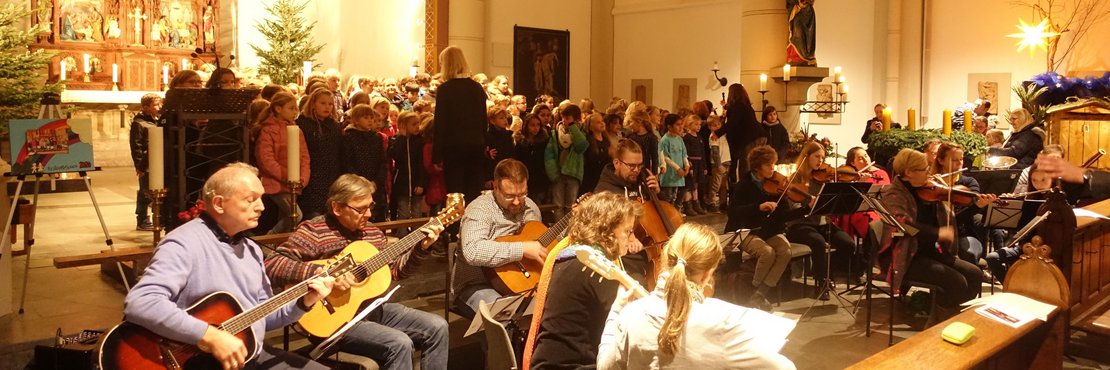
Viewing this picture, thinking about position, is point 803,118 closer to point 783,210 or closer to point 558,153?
point 558,153

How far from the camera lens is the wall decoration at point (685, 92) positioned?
1714cm

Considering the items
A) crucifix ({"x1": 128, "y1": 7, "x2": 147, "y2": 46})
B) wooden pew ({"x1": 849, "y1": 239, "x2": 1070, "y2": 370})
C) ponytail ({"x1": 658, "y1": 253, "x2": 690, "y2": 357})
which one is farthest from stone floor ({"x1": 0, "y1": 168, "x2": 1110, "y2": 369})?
crucifix ({"x1": 128, "y1": 7, "x2": 147, "y2": 46})

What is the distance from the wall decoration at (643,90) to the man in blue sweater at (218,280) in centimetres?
1449

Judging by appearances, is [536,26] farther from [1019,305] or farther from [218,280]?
[218,280]

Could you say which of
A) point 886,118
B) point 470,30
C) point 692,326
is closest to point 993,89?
point 886,118

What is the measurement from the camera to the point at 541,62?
1662 centimetres

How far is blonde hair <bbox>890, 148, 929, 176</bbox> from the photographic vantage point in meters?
6.75

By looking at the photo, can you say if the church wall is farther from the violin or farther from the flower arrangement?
the flower arrangement

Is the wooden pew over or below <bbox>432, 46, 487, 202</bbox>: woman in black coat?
below

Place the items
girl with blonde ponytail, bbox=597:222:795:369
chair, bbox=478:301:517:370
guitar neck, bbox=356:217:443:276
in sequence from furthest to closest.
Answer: guitar neck, bbox=356:217:443:276 < chair, bbox=478:301:517:370 < girl with blonde ponytail, bbox=597:222:795:369

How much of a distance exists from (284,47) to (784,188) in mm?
11412

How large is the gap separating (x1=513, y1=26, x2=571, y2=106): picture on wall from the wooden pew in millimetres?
12263

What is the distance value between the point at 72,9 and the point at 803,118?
12141mm

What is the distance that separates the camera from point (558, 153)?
8844 millimetres
